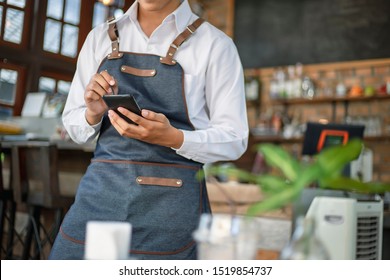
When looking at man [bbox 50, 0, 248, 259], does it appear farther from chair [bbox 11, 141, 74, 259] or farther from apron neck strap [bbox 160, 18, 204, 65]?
chair [bbox 11, 141, 74, 259]

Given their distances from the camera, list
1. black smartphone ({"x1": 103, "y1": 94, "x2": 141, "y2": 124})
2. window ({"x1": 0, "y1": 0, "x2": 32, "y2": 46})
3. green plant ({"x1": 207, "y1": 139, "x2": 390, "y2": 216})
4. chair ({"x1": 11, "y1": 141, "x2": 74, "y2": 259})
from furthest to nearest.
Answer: chair ({"x1": 11, "y1": 141, "x2": 74, "y2": 259}) → window ({"x1": 0, "y1": 0, "x2": 32, "y2": 46}) → black smartphone ({"x1": 103, "y1": 94, "x2": 141, "y2": 124}) → green plant ({"x1": 207, "y1": 139, "x2": 390, "y2": 216})

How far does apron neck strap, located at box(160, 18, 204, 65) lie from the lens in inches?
46.8

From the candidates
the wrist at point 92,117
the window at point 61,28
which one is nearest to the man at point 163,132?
the wrist at point 92,117

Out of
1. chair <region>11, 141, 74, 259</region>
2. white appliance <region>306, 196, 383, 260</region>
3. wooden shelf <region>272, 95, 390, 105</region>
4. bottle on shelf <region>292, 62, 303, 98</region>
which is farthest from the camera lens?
bottle on shelf <region>292, 62, 303, 98</region>

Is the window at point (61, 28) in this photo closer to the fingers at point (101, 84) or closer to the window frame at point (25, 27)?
the window frame at point (25, 27)

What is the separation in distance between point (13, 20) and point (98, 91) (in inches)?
17.5

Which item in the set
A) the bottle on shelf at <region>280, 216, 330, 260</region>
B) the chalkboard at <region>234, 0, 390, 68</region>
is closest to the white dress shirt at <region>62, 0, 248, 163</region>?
the bottle on shelf at <region>280, 216, 330, 260</region>

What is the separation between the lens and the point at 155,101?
118 centimetres

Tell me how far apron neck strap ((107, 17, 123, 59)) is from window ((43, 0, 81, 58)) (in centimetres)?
19

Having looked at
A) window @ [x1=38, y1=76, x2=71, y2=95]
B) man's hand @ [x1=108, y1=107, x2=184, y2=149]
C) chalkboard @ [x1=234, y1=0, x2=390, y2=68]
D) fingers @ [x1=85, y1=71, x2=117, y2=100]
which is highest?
chalkboard @ [x1=234, y1=0, x2=390, y2=68]

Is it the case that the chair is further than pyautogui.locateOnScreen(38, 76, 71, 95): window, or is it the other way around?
the chair

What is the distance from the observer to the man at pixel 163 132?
113 cm
